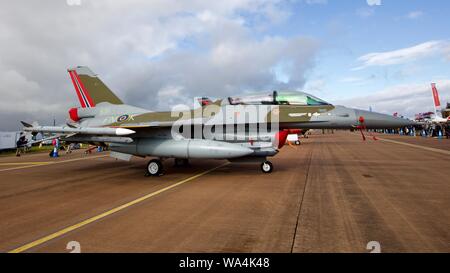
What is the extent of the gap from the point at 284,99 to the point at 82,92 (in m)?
8.50

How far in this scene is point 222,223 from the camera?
3.91 meters

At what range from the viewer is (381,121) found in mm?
7715

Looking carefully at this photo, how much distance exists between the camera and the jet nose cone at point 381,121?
766 centimetres

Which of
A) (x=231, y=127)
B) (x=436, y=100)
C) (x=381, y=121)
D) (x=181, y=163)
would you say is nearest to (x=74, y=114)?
(x=181, y=163)

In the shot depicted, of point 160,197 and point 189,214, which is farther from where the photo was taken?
point 160,197

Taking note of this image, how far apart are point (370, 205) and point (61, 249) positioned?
16.1 ft

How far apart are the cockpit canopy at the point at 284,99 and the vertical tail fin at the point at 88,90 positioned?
614 cm

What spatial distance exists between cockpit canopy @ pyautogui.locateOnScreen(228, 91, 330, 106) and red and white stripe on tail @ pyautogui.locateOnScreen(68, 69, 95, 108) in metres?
6.92

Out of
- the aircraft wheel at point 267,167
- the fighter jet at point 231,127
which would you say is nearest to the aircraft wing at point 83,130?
the fighter jet at point 231,127

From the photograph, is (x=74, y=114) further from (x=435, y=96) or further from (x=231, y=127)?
(x=435, y=96)

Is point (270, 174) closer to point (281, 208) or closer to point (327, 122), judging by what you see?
point (327, 122)
